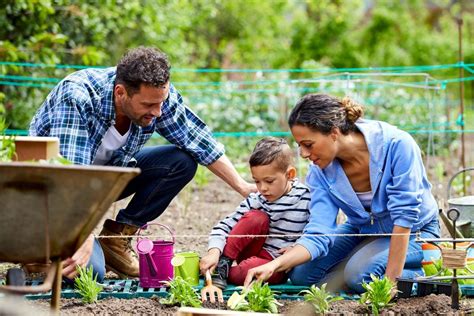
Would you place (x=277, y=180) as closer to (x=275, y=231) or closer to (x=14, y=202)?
(x=275, y=231)

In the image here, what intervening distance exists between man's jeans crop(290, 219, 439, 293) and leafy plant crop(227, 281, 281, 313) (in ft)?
1.85

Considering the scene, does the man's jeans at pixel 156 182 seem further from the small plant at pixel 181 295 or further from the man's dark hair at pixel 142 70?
the small plant at pixel 181 295

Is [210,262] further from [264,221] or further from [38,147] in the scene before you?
[38,147]

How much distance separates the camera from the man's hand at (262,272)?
157 inches

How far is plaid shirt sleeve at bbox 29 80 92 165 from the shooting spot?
13.2 feet

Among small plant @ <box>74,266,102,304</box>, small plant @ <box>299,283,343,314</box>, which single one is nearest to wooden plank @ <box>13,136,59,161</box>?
small plant @ <box>74,266,102,304</box>

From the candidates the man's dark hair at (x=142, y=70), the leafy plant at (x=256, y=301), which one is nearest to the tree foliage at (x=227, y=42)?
the man's dark hair at (x=142, y=70)

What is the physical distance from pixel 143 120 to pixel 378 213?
132cm

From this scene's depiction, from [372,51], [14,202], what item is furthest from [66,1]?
[372,51]

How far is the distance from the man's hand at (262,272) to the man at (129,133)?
0.74 meters

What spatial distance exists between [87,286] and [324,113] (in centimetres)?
144

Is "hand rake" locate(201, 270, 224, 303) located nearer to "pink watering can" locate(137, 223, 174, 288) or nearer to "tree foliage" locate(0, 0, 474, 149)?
"pink watering can" locate(137, 223, 174, 288)

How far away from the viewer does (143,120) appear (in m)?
4.24

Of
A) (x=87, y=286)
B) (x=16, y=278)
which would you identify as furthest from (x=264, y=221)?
(x=16, y=278)
